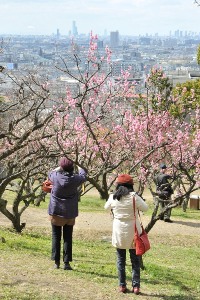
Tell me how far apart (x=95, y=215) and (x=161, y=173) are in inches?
140

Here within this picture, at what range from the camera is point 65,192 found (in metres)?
7.33

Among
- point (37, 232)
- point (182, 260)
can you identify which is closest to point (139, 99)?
point (37, 232)

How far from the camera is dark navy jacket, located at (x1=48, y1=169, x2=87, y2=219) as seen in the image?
7305mm

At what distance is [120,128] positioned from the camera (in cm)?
1476

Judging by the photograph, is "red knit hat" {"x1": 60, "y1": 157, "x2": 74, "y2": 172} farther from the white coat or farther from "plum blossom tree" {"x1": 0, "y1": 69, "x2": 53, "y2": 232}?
"plum blossom tree" {"x1": 0, "y1": 69, "x2": 53, "y2": 232}

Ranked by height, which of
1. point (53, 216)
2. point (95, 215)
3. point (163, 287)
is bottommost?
point (95, 215)

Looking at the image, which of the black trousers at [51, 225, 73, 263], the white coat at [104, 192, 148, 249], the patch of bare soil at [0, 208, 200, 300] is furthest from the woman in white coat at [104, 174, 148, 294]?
the black trousers at [51, 225, 73, 263]

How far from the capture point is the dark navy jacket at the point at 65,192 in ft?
24.0

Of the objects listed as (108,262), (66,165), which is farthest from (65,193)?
(108,262)

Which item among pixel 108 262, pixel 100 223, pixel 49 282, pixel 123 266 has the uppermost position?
pixel 123 266

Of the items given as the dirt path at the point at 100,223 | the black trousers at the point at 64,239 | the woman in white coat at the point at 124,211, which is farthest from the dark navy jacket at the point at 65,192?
the dirt path at the point at 100,223

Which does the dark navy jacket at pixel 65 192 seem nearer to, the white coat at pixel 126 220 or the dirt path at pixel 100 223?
the white coat at pixel 126 220

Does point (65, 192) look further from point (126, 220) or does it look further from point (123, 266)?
point (123, 266)

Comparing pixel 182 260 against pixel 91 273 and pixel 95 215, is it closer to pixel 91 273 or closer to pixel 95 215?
pixel 91 273
